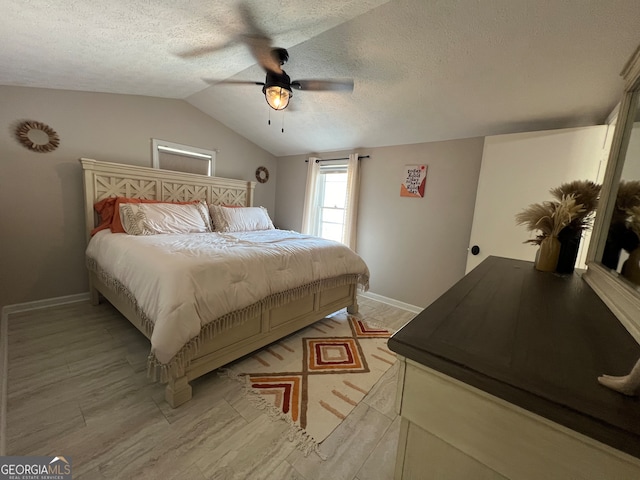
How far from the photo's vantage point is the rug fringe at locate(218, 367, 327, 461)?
4.26 feet

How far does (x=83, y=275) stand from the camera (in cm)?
279

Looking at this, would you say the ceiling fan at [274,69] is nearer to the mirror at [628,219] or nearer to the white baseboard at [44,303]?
the mirror at [628,219]

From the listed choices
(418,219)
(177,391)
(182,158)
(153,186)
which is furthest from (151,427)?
(182,158)

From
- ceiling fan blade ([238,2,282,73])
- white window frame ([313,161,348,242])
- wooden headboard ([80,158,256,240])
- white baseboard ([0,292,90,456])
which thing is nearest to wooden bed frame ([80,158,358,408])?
wooden headboard ([80,158,256,240])

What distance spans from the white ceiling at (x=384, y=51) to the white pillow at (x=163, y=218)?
1194mm

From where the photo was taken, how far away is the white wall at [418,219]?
9.04 ft

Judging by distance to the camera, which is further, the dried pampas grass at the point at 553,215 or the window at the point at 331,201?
the window at the point at 331,201

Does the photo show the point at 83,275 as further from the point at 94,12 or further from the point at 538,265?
the point at 538,265

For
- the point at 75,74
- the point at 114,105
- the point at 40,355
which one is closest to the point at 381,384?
the point at 40,355

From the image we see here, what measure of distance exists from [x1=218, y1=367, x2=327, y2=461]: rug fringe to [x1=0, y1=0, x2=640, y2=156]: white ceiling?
7.52 ft

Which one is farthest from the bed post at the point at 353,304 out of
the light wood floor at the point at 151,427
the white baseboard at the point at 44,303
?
the white baseboard at the point at 44,303

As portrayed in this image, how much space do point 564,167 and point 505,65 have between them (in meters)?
0.94

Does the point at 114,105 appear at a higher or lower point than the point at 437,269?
higher

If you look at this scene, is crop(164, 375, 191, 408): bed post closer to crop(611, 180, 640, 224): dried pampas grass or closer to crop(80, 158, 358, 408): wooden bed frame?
crop(80, 158, 358, 408): wooden bed frame
